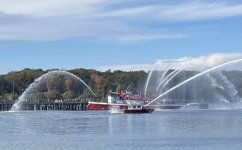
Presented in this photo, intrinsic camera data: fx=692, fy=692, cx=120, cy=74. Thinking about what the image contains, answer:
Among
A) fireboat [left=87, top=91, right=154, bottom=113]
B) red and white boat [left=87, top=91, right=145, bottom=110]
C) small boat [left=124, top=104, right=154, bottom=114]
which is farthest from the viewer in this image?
A: red and white boat [left=87, top=91, right=145, bottom=110]

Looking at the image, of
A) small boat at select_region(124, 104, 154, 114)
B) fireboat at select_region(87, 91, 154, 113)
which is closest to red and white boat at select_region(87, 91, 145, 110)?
fireboat at select_region(87, 91, 154, 113)

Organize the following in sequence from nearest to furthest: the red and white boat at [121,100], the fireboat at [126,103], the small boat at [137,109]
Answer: the small boat at [137,109]
the fireboat at [126,103]
the red and white boat at [121,100]

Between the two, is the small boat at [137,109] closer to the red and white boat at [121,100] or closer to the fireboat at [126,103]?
the fireboat at [126,103]

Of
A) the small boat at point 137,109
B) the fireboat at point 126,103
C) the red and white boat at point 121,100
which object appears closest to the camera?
the small boat at point 137,109

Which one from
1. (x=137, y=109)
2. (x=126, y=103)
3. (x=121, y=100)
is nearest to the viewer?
(x=137, y=109)

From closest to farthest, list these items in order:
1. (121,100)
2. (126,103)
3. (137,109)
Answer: (137,109) < (126,103) < (121,100)

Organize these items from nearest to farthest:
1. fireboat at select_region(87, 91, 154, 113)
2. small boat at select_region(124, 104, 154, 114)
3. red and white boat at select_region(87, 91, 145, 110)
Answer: small boat at select_region(124, 104, 154, 114), fireboat at select_region(87, 91, 154, 113), red and white boat at select_region(87, 91, 145, 110)

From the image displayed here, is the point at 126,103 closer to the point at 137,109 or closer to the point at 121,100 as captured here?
the point at 121,100

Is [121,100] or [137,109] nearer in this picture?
[137,109]

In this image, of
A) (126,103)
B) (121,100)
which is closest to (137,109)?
(126,103)

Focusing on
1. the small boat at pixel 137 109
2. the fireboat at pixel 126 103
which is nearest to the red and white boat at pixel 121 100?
the fireboat at pixel 126 103

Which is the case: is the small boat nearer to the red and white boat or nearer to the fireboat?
the fireboat

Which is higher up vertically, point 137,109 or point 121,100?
point 121,100

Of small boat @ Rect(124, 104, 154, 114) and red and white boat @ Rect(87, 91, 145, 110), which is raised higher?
red and white boat @ Rect(87, 91, 145, 110)
